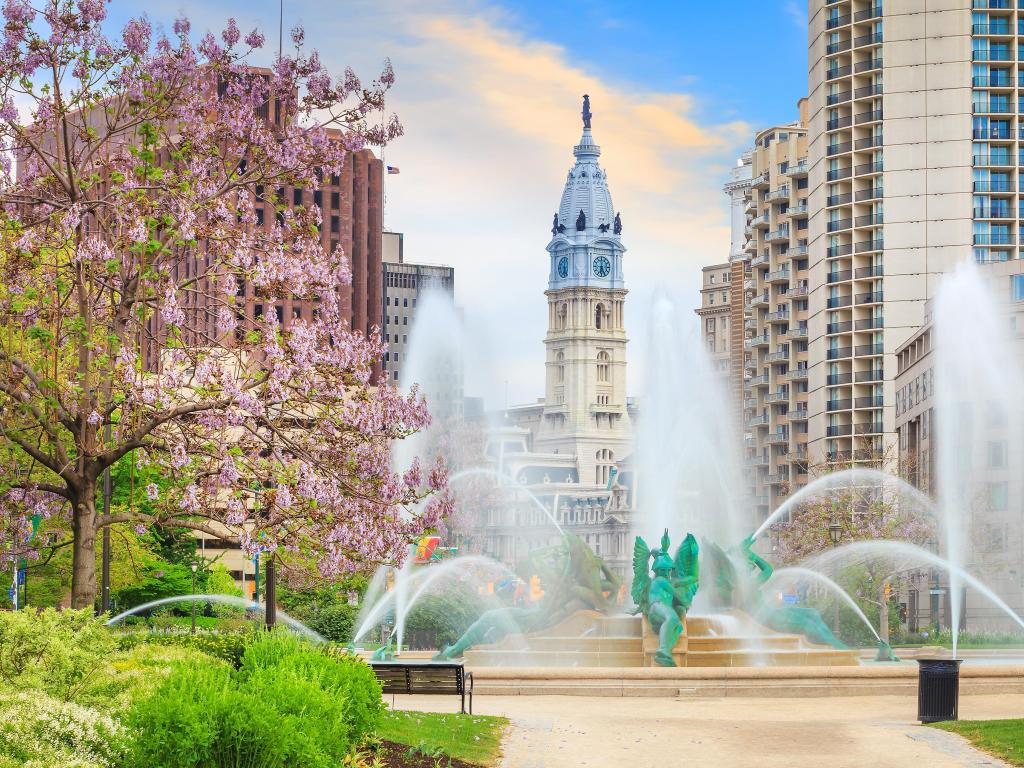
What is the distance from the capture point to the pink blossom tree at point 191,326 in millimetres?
21422

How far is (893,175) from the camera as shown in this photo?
374 feet

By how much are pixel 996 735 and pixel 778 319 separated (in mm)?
106534

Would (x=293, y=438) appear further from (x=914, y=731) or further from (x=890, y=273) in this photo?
(x=890, y=273)

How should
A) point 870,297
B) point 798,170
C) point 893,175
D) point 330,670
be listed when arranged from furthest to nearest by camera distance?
point 798,170 < point 870,297 < point 893,175 < point 330,670

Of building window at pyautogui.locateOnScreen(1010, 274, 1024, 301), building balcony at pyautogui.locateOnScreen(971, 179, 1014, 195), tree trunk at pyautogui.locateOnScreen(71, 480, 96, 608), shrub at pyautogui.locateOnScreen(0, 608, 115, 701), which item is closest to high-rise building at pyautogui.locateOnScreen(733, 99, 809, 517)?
building balcony at pyautogui.locateOnScreen(971, 179, 1014, 195)

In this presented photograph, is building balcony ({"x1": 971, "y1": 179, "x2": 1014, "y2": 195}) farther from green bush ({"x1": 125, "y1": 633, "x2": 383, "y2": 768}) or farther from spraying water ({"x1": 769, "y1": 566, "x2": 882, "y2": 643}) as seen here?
green bush ({"x1": 125, "y1": 633, "x2": 383, "y2": 768})

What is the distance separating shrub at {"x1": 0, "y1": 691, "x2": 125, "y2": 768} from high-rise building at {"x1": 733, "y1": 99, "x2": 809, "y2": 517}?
10850cm

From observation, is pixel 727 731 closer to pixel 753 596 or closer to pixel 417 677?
pixel 417 677

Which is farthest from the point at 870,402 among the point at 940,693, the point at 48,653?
the point at 48,653

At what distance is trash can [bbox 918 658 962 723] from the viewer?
1046 inches

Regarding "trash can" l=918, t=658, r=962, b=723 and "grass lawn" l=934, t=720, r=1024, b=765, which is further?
"trash can" l=918, t=658, r=962, b=723

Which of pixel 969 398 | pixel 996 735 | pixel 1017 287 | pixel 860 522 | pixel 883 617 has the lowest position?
pixel 883 617

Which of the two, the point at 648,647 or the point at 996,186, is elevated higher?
the point at 996,186

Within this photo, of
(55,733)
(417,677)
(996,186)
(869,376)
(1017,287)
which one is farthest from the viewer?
(869,376)
